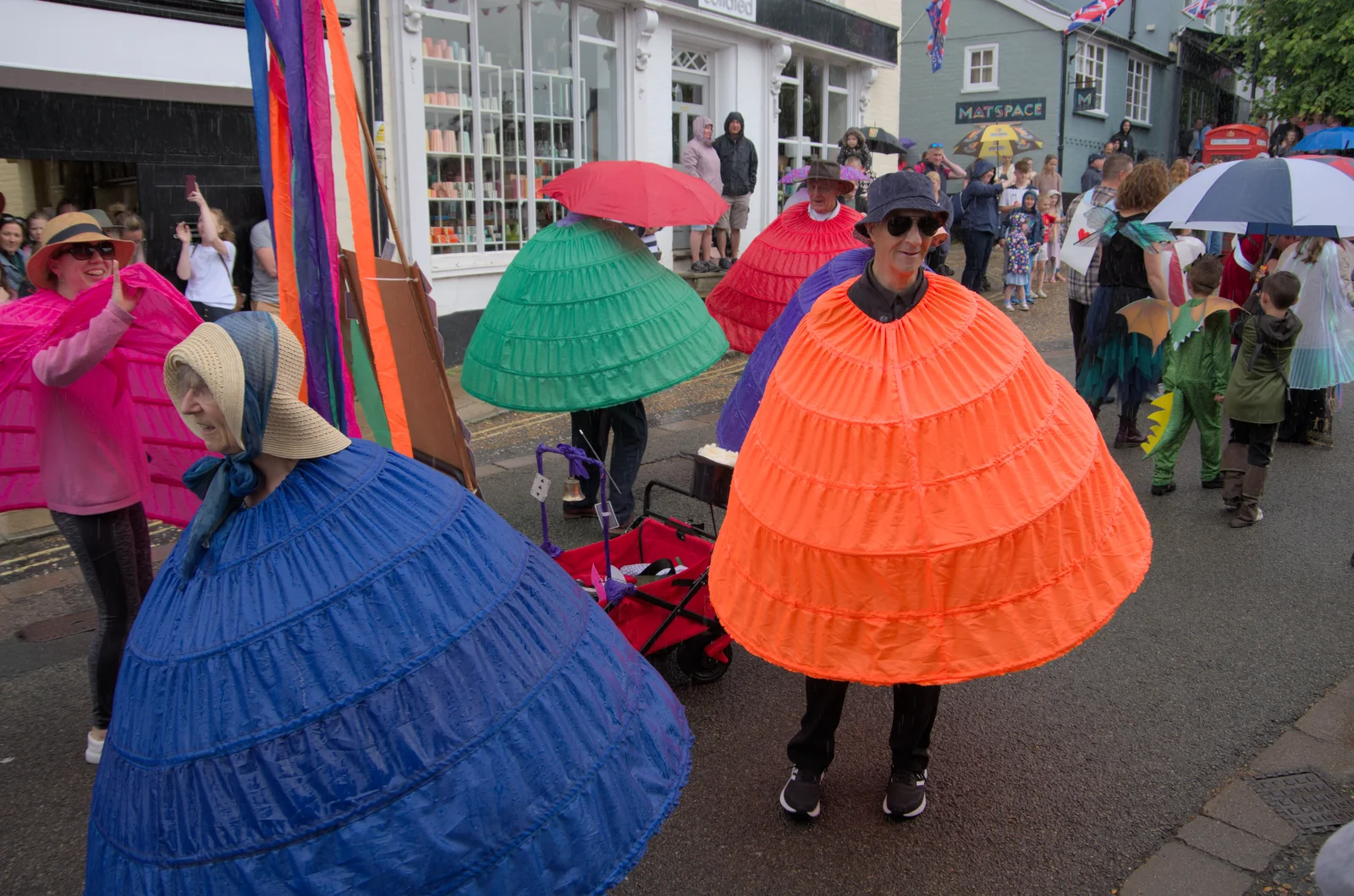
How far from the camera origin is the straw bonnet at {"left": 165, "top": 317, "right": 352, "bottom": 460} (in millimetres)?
1974

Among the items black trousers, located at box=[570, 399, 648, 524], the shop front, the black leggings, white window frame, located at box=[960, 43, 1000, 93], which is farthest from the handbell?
white window frame, located at box=[960, 43, 1000, 93]

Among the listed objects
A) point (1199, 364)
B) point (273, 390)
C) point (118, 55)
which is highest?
point (118, 55)

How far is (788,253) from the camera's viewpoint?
6199mm

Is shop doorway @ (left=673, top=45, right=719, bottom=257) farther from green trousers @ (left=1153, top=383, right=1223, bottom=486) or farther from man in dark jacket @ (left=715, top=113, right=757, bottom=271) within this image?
green trousers @ (left=1153, top=383, right=1223, bottom=486)

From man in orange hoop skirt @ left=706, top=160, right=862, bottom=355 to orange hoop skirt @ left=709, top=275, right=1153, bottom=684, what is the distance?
304cm

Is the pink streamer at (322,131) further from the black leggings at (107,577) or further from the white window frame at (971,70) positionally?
the white window frame at (971,70)

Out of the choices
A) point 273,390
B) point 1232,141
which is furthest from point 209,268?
point 1232,141

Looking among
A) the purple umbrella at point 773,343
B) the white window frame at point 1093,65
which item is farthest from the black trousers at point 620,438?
the white window frame at point 1093,65

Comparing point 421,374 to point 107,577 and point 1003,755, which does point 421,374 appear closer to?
point 107,577

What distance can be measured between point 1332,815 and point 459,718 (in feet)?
10.4

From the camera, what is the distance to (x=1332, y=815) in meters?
3.46

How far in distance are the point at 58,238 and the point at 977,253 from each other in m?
12.7

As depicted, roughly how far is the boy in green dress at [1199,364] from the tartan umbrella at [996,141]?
35.7 feet

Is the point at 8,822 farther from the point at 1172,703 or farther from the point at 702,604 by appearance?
the point at 1172,703
